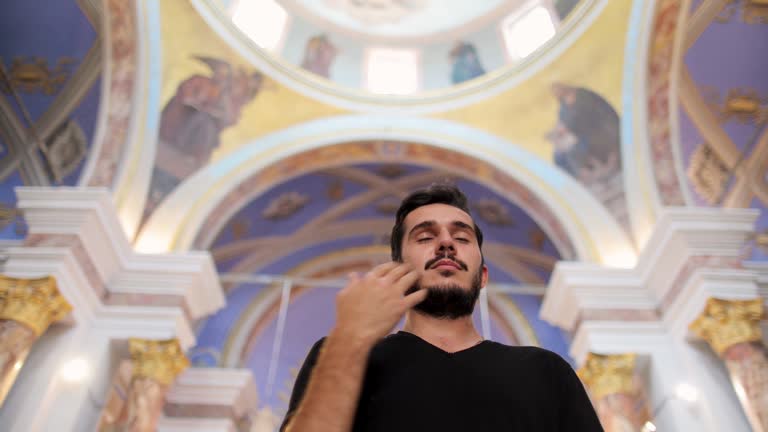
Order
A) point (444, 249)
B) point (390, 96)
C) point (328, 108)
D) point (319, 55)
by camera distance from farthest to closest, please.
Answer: point (319, 55) → point (390, 96) → point (328, 108) → point (444, 249)

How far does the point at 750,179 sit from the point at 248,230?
9110mm

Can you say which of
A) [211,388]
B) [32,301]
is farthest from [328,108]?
[32,301]

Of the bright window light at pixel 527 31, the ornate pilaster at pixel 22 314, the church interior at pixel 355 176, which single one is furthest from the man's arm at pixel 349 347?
the bright window light at pixel 527 31

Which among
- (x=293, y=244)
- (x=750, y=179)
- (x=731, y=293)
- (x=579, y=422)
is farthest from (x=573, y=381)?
(x=293, y=244)

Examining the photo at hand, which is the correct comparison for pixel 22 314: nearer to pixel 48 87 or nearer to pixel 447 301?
pixel 48 87

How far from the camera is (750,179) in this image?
8.94 meters

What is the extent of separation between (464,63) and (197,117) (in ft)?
17.5

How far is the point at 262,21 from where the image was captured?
38.9 feet

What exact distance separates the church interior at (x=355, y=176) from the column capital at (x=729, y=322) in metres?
0.03

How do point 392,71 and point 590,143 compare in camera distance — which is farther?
point 392,71

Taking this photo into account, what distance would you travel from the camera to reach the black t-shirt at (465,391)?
4.59ft

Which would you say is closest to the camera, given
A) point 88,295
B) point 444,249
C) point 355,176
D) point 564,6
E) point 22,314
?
point 444,249

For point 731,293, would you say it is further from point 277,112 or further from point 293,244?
point 293,244

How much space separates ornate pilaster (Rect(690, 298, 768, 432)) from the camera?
20.3 ft
